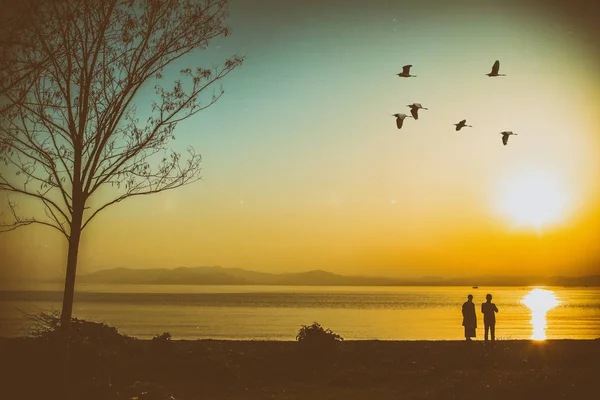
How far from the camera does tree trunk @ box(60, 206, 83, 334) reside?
17.5m

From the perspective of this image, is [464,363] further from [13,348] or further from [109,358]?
[13,348]

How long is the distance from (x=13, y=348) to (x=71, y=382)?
254cm

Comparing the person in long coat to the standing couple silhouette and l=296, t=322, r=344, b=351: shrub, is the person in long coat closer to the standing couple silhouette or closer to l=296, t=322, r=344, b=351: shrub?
the standing couple silhouette

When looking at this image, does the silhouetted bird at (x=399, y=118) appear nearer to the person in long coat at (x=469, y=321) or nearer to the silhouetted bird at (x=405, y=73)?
the silhouetted bird at (x=405, y=73)

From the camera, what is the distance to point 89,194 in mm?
18641

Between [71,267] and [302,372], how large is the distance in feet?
23.2

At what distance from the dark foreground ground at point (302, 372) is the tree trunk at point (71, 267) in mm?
1027

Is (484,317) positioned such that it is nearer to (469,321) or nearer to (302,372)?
(469,321)

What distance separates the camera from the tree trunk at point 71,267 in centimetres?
1755

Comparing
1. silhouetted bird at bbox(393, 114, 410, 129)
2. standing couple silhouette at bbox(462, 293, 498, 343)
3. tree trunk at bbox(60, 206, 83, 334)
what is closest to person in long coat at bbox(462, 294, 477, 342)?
standing couple silhouette at bbox(462, 293, 498, 343)

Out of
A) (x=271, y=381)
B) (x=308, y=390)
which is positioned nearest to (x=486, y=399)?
(x=308, y=390)

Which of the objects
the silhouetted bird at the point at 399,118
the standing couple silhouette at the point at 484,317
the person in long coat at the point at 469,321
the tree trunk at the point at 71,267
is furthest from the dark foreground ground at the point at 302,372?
the silhouetted bird at the point at 399,118

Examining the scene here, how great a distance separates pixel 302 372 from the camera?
61.3 feet

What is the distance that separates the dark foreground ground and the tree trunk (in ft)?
3.37
